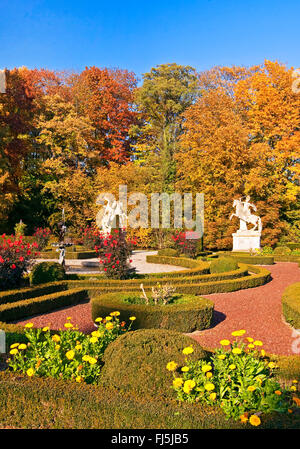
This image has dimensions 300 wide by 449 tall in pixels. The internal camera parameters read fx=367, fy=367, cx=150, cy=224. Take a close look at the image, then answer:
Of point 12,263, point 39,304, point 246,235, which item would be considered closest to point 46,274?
point 12,263

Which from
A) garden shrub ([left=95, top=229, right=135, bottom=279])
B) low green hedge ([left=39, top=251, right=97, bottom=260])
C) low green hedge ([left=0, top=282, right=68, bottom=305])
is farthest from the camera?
low green hedge ([left=39, top=251, right=97, bottom=260])

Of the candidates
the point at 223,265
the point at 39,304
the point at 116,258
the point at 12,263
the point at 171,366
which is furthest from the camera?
the point at 223,265

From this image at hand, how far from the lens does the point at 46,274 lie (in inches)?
417

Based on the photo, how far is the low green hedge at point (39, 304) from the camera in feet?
25.5

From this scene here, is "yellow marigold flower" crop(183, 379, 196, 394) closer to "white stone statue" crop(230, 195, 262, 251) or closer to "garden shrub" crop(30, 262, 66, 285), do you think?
"garden shrub" crop(30, 262, 66, 285)

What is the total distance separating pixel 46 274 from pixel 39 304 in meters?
2.23

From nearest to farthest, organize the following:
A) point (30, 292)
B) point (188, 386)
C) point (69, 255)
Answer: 1. point (188, 386)
2. point (30, 292)
3. point (69, 255)

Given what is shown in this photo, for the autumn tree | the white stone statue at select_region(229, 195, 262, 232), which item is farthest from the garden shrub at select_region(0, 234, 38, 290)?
the autumn tree

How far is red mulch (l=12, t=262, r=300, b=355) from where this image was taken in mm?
6555

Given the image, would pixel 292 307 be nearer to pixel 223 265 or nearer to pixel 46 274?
pixel 223 265

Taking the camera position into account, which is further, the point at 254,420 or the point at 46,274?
the point at 46,274

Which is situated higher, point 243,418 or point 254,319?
point 243,418

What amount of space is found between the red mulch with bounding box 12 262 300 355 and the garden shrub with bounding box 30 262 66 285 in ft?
5.82

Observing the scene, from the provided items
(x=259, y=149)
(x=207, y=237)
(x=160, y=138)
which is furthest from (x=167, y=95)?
(x=207, y=237)
